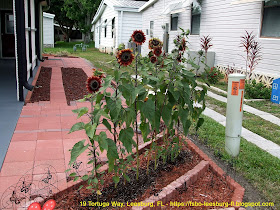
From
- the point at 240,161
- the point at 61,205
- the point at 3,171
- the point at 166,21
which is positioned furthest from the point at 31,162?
the point at 166,21

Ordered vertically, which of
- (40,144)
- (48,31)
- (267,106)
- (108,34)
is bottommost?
(40,144)

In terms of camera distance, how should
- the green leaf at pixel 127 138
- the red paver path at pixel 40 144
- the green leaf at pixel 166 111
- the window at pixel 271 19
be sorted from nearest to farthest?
the green leaf at pixel 127 138 → the green leaf at pixel 166 111 → the red paver path at pixel 40 144 → the window at pixel 271 19

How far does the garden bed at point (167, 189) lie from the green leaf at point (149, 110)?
68cm

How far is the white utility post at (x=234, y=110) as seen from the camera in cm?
336

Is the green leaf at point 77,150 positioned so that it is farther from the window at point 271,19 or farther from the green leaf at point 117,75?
the window at point 271,19

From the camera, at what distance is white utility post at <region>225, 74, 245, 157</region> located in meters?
3.36

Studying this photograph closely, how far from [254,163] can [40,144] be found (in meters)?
2.78

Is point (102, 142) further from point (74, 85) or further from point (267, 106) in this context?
point (74, 85)

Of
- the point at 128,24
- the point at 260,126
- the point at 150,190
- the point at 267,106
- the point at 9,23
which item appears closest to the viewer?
the point at 150,190

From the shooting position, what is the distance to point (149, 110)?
247 centimetres

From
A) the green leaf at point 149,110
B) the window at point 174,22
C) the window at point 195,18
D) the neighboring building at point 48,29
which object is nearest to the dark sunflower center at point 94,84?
the green leaf at point 149,110

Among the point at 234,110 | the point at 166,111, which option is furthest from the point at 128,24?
the point at 166,111

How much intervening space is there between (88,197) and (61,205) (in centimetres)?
24

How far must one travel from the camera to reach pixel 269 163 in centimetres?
353
